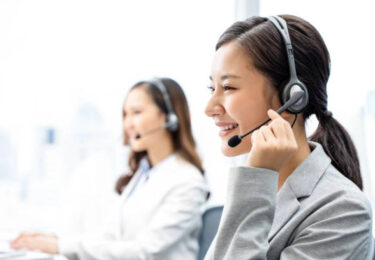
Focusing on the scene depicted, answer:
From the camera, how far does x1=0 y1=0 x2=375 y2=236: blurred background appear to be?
2.21m

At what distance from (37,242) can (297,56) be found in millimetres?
1163

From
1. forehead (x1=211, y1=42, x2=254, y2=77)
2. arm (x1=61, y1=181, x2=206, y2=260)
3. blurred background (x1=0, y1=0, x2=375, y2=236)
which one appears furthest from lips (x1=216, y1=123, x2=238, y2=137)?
blurred background (x1=0, y1=0, x2=375, y2=236)

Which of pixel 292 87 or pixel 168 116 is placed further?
pixel 168 116

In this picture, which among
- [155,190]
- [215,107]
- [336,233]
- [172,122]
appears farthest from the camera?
[172,122]

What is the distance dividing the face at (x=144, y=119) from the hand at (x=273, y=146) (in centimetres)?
113

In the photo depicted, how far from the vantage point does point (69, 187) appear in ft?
7.73

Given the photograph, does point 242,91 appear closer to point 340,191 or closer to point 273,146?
point 273,146

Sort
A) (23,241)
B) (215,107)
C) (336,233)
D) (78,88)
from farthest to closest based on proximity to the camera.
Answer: (78,88)
(23,241)
(215,107)
(336,233)

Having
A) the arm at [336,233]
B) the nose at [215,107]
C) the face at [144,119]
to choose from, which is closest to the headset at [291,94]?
the nose at [215,107]

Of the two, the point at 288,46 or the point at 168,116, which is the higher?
the point at 288,46

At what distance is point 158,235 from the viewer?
1.58m

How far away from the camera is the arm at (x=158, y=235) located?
5.12ft

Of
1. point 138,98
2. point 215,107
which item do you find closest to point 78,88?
point 138,98

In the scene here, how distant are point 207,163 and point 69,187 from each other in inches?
33.4
